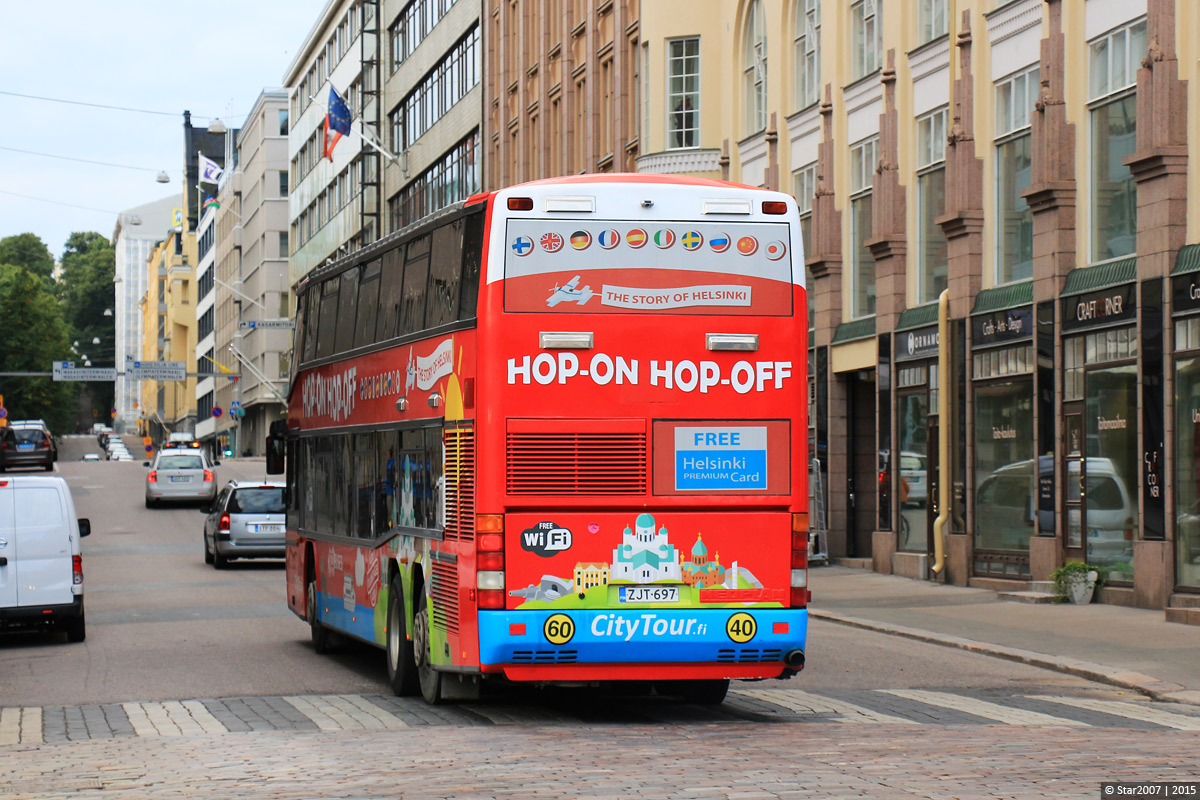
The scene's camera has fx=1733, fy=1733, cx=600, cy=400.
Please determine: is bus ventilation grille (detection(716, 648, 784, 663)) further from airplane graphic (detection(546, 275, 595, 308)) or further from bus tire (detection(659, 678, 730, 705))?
airplane graphic (detection(546, 275, 595, 308))

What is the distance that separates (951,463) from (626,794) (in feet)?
60.8

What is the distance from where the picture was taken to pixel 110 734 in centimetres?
1114

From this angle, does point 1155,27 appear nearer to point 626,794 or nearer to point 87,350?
point 626,794

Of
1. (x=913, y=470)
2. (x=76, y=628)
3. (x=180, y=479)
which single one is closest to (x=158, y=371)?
(x=180, y=479)

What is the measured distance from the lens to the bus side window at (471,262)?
11.5 meters

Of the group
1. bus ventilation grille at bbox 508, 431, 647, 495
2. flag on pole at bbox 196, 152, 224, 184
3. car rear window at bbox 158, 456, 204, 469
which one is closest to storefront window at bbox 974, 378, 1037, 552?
bus ventilation grille at bbox 508, 431, 647, 495

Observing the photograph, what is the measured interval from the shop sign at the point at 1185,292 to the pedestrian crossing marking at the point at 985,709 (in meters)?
7.67

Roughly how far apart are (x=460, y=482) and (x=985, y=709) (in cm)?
422

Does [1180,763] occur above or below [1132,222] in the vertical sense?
below

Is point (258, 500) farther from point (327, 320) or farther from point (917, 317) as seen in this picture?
point (327, 320)

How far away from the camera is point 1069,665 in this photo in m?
15.5

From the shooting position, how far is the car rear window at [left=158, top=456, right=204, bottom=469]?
48.1m

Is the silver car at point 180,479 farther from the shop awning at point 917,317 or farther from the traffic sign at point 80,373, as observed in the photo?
the traffic sign at point 80,373

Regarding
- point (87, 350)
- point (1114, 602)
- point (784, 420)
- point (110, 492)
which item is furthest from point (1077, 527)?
point (87, 350)
